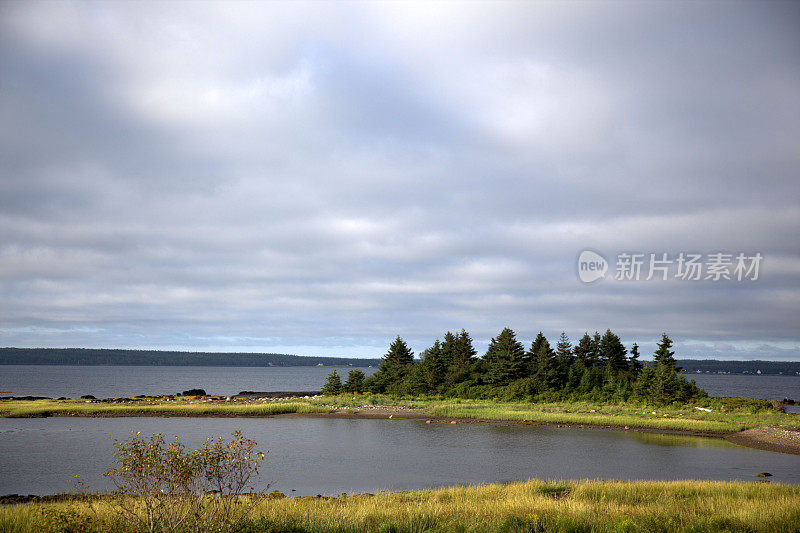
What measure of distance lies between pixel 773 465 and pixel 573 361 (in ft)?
145

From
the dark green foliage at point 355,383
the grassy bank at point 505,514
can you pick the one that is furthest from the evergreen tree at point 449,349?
the grassy bank at point 505,514

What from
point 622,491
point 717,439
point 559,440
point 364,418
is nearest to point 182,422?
point 364,418

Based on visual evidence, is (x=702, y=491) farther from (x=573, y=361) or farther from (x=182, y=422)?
(x=573, y=361)

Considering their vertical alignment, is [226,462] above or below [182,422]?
above

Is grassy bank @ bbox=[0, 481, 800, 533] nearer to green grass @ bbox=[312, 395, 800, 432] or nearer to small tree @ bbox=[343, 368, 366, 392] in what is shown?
green grass @ bbox=[312, 395, 800, 432]

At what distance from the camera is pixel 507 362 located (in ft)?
232

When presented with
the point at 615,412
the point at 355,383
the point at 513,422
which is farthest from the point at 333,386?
the point at 615,412

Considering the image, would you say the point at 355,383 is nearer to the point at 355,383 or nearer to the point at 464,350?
the point at 355,383

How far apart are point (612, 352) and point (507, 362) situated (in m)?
17.0

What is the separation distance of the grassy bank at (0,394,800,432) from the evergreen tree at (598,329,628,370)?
14.2 m

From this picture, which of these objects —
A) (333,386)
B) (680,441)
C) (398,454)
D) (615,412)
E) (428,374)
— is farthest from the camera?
(333,386)

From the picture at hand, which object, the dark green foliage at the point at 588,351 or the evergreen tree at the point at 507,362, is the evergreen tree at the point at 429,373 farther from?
the dark green foliage at the point at 588,351

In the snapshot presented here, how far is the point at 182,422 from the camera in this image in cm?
5334

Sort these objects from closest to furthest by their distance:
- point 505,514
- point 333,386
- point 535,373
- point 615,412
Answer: point 505,514
point 615,412
point 535,373
point 333,386
